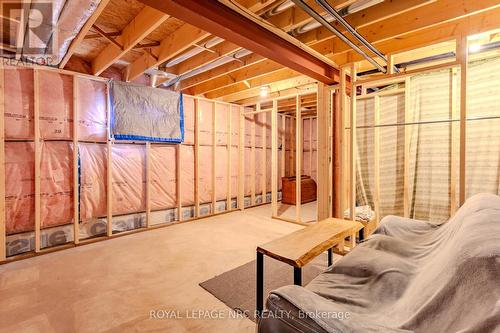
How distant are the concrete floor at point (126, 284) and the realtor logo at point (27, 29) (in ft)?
7.01

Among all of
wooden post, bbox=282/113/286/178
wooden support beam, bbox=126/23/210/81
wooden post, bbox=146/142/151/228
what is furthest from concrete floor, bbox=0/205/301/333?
wooden post, bbox=282/113/286/178

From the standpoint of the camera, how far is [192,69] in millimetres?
3506

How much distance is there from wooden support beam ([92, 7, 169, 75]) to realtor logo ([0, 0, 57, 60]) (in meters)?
0.63

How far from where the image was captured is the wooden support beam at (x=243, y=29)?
1.71m

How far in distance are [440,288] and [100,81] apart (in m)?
4.22

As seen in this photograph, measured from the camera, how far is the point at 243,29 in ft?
6.58

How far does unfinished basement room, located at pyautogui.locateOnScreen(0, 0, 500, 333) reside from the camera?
139cm

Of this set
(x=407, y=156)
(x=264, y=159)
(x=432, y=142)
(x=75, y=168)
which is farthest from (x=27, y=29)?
(x=264, y=159)

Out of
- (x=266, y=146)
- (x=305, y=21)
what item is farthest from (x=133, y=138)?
(x=266, y=146)

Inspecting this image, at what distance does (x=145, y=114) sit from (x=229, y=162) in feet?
6.33

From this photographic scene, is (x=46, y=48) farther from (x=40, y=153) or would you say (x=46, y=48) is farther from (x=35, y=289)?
(x=35, y=289)

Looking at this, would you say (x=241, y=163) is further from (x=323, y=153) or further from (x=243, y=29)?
(x=243, y=29)

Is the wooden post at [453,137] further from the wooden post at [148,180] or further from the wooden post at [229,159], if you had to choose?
the wooden post at [148,180]

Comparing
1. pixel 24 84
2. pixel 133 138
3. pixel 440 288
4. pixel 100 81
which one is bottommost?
pixel 440 288
